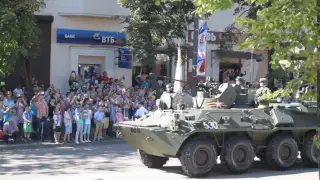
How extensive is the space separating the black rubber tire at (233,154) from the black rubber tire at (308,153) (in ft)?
5.69

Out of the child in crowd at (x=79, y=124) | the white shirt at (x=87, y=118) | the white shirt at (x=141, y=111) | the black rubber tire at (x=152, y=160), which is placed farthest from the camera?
the white shirt at (x=141, y=111)

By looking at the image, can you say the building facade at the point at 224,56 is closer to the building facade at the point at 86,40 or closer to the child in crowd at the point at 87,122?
the building facade at the point at 86,40

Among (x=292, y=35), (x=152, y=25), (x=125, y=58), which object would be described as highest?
(x=152, y=25)

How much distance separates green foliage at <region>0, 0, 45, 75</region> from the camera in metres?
17.8

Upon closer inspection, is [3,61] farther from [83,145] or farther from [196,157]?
[196,157]

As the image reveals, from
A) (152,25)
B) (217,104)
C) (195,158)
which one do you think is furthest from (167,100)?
(152,25)

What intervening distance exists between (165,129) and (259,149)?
2.75 metres

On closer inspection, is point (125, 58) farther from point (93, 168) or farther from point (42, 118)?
point (93, 168)

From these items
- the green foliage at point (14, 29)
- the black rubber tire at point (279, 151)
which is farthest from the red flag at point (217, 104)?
the green foliage at point (14, 29)

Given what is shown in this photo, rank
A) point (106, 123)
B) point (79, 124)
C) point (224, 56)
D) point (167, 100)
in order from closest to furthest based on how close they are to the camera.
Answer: point (167, 100) < point (79, 124) < point (106, 123) < point (224, 56)

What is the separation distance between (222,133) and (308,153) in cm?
253

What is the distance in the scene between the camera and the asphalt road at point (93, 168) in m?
11.4

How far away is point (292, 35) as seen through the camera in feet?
14.0

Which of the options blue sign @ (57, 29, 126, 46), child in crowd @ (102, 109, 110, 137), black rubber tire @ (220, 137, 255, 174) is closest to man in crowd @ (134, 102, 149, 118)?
child in crowd @ (102, 109, 110, 137)
